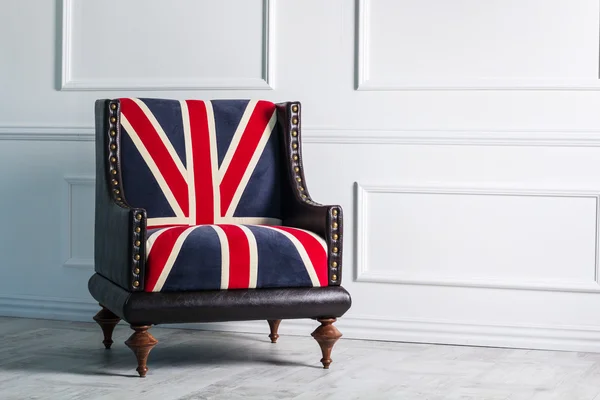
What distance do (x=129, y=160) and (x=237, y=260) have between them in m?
0.57

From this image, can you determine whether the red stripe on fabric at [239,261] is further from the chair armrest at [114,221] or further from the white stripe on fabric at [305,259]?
the chair armrest at [114,221]

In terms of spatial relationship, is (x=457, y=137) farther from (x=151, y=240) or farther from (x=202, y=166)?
(x=151, y=240)

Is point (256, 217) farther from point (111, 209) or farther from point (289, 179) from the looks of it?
point (111, 209)

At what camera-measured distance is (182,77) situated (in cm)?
328

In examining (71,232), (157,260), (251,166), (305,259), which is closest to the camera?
(157,260)

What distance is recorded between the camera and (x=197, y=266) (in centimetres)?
235

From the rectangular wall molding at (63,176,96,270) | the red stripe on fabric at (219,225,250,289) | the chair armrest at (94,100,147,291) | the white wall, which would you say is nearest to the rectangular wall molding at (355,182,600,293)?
the white wall

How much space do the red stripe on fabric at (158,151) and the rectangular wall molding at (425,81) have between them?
79 centimetres

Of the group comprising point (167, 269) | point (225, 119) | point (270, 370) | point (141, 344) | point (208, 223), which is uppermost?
point (225, 119)

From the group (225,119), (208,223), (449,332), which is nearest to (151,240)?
(208,223)

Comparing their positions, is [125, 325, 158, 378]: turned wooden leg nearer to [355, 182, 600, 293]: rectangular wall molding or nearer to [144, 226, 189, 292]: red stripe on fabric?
[144, 226, 189, 292]: red stripe on fabric

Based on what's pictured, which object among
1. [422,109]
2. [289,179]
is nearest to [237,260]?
[289,179]

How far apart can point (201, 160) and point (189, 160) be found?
40 millimetres

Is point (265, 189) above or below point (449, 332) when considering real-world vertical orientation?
above
